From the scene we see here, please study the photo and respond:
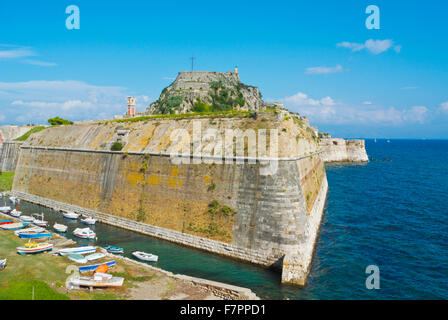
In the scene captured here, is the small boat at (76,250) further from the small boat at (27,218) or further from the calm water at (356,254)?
the small boat at (27,218)

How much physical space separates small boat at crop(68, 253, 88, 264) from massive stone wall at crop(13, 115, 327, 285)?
27.5ft

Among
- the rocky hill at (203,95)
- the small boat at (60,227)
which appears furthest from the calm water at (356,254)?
the rocky hill at (203,95)

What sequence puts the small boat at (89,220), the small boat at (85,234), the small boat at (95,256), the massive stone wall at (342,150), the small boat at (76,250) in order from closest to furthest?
the small boat at (95,256), the small boat at (76,250), the small boat at (85,234), the small boat at (89,220), the massive stone wall at (342,150)

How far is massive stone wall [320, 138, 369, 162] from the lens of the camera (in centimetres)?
10256

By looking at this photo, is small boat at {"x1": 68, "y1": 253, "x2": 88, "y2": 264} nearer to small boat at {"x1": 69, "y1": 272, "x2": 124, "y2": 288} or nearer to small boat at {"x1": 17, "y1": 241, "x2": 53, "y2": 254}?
small boat at {"x1": 17, "y1": 241, "x2": 53, "y2": 254}

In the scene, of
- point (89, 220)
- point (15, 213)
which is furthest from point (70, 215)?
point (15, 213)

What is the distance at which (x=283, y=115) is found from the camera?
2894 cm

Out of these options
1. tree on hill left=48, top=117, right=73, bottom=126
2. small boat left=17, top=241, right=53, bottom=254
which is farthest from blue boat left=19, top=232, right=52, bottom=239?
tree on hill left=48, top=117, right=73, bottom=126

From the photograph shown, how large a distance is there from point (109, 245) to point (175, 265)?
7.95m

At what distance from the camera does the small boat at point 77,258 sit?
75.0 feet

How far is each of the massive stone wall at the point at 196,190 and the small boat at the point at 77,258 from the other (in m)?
8.38

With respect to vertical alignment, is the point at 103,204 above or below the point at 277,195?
below
